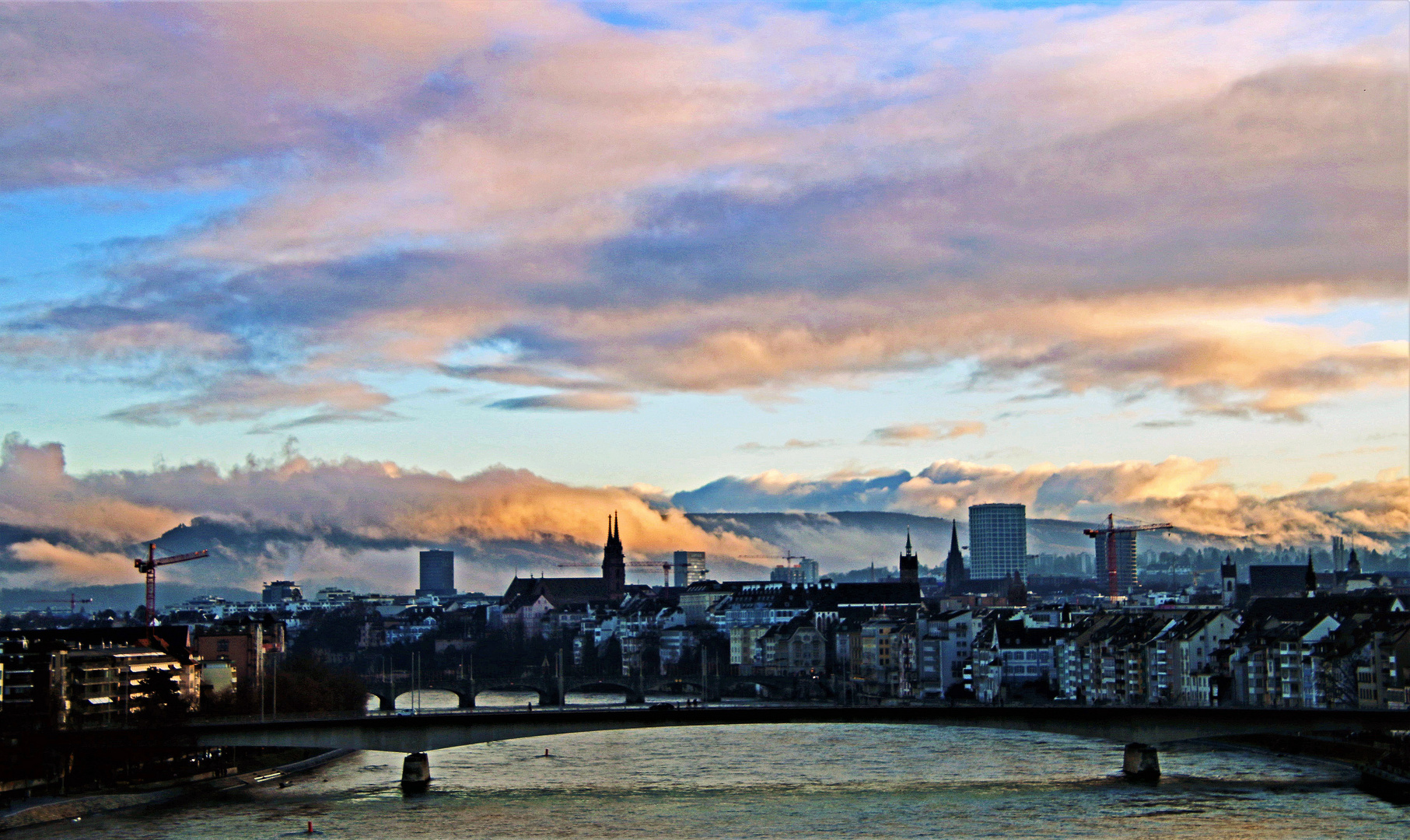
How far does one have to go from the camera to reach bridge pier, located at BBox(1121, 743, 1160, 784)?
239ft

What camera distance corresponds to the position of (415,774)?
75062 millimetres

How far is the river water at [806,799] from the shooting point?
6053 centimetres

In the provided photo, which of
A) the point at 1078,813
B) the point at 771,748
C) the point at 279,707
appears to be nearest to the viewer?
the point at 1078,813

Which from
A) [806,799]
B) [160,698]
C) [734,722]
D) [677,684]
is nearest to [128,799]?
[734,722]

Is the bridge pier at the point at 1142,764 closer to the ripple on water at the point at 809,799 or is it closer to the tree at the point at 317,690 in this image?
the ripple on water at the point at 809,799

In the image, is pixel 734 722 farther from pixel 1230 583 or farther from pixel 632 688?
pixel 1230 583

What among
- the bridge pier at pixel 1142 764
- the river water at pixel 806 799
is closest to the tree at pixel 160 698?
the river water at pixel 806 799

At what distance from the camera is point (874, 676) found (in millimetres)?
156250

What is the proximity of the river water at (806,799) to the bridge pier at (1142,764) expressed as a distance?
70 centimetres

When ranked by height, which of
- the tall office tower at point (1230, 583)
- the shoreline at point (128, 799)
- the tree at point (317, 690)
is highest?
the tall office tower at point (1230, 583)

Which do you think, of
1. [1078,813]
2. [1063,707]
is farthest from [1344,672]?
[1078,813]

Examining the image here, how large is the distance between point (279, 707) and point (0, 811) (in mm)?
41330

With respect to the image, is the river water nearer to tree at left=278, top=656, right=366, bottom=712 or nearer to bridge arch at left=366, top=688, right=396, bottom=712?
tree at left=278, top=656, right=366, bottom=712

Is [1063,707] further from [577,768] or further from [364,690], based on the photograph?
[364,690]
